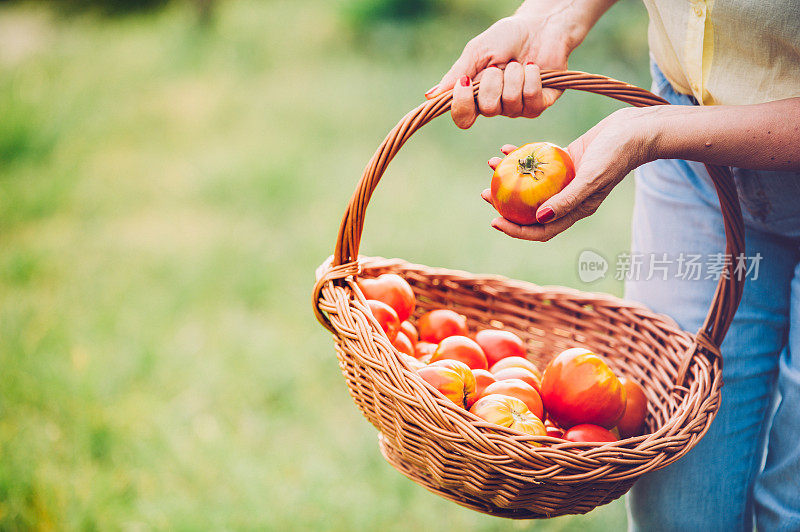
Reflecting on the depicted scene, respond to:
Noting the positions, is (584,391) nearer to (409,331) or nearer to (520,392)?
(520,392)

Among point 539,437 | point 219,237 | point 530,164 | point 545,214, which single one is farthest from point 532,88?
point 219,237

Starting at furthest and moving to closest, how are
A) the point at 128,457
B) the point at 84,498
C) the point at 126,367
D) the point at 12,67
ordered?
the point at 12,67 < the point at 126,367 < the point at 128,457 < the point at 84,498

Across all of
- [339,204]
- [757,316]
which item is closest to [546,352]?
[757,316]

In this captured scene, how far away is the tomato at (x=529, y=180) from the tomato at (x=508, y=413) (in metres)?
0.33

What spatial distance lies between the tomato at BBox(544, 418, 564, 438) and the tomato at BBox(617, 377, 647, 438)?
Result: 0.13 m

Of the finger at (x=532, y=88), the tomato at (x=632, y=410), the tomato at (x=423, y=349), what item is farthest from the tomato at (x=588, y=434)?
A: the finger at (x=532, y=88)

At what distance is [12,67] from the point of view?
462cm

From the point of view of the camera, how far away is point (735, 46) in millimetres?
1146

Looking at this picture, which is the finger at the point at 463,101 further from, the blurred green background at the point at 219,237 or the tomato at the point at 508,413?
the blurred green background at the point at 219,237

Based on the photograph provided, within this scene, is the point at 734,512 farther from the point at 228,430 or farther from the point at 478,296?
the point at 228,430

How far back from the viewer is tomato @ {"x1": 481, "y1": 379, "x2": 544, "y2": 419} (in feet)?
4.24

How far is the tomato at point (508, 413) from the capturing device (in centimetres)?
117

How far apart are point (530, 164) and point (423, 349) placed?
19.5 inches

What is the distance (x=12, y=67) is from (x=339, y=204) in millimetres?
2826
